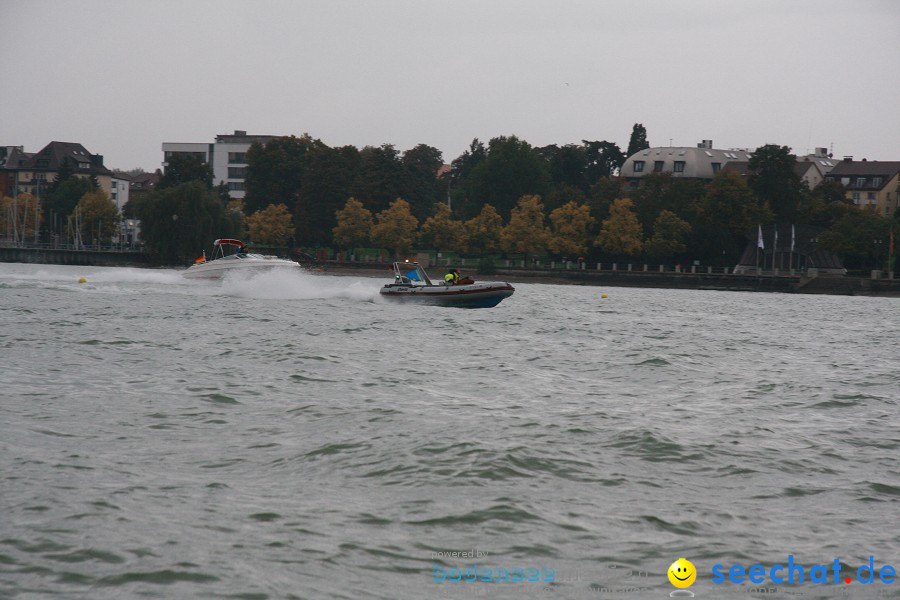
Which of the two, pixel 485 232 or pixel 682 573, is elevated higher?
pixel 485 232

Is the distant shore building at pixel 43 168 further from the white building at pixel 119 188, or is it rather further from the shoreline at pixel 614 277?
the shoreline at pixel 614 277

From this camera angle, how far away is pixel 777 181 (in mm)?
104000

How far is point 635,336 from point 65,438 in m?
23.7

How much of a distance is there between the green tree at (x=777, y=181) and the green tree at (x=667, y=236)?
11.0 metres

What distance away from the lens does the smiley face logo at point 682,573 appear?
7.92 meters

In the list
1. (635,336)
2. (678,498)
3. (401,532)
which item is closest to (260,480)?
(401,532)

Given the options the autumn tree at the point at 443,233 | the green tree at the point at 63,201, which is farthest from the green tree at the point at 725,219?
the green tree at the point at 63,201

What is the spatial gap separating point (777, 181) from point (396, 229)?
136 feet

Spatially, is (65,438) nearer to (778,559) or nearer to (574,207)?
(778,559)

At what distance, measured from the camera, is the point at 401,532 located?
8.99m

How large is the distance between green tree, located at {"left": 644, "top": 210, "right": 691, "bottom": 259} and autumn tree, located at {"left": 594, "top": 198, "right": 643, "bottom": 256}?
173 cm

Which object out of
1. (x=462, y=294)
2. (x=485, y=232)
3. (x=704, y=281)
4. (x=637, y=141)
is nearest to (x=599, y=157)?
(x=637, y=141)

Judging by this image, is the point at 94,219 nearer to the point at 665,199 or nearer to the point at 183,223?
the point at 183,223

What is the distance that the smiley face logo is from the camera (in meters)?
7.92
